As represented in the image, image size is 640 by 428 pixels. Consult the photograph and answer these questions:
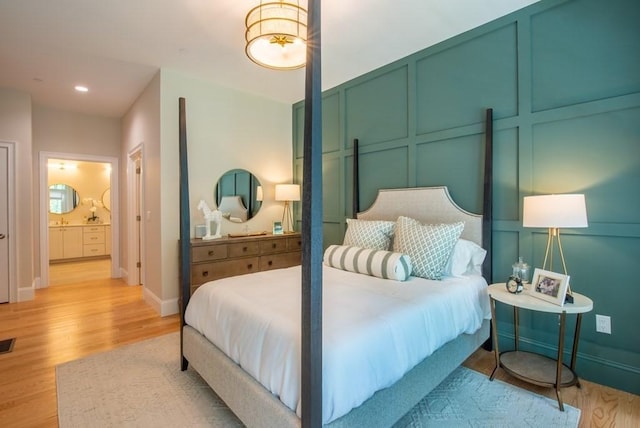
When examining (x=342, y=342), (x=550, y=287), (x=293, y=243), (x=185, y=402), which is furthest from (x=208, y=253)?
Answer: (x=550, y=287)

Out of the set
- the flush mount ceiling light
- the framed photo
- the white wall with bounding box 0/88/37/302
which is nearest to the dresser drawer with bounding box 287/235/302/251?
the flush mount ceiling light

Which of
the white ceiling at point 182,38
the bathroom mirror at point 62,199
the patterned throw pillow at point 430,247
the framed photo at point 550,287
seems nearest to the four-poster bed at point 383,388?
the patterned throw pillow at point 430,247

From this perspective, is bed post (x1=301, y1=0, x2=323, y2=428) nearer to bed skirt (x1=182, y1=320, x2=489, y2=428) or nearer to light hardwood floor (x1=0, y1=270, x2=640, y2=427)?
bed skirt (x1=182, y1=320, x2=489, y2=428)

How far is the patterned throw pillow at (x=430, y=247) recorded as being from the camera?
7.77ft

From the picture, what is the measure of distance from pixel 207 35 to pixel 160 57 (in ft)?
2.57

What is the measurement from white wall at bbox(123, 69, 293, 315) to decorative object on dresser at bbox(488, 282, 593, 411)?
325 cm

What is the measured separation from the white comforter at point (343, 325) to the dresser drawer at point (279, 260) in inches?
62.2

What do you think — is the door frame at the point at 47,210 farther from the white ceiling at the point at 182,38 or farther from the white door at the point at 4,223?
the white ceiling at the point at 182,38

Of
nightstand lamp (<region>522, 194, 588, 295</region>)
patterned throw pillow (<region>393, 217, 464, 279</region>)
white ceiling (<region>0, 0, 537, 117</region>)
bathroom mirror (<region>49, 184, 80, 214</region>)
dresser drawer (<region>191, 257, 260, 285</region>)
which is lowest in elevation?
dresser drawer (<region>191, 257, 260, 285</region>)

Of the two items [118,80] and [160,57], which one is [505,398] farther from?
[118,80]

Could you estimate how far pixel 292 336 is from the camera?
1.39 metres

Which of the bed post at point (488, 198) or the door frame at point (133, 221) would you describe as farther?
the door frame at point (133, 221)

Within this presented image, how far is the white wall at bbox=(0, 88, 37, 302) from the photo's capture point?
4000 mm

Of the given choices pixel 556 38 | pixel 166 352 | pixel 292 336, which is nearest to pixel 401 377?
pixel 292 336
